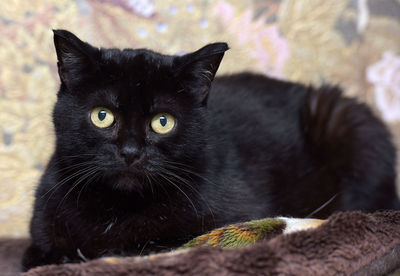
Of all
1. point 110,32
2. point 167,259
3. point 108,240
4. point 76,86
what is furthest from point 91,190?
point 110,32

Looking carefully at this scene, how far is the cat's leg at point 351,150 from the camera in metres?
1.45

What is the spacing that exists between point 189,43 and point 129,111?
78 centimetres

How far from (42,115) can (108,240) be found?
25.5 inches

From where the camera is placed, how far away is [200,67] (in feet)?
3.57

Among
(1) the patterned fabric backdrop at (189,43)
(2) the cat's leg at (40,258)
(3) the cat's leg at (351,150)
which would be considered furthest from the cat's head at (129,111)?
(3) the cat's leg at (351,150)

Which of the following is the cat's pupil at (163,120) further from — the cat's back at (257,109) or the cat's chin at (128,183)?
the cat's back at (257,109)

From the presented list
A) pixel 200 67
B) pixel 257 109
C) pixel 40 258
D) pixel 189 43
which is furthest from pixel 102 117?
pixel 189 43

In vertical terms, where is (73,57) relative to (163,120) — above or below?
above

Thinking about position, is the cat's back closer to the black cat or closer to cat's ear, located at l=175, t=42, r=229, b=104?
the black cat

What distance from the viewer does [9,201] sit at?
5.31 feet

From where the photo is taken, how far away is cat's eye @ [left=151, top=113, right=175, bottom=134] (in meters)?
1.03

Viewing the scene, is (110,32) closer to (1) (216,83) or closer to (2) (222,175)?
(1) (216,83)

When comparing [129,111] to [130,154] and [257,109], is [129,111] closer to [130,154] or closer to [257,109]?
[130,154]

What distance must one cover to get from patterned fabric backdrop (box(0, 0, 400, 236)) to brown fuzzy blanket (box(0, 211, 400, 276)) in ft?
2.40
